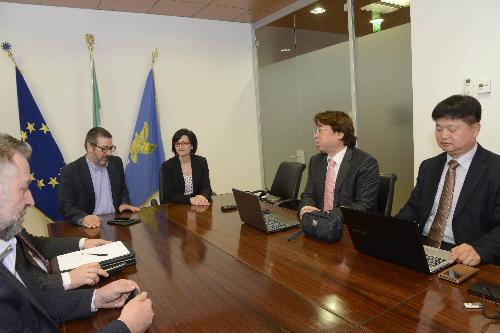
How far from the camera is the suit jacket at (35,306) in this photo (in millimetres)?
1021

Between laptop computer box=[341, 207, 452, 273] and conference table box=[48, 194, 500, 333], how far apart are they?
4 centimetres

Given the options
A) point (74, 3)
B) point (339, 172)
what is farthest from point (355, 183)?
point (74, 3)

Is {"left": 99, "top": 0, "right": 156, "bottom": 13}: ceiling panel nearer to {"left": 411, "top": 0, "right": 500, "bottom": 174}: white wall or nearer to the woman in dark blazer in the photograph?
the woman in dark blazer

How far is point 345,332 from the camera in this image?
1041 millimetres

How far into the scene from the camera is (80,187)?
300 cm

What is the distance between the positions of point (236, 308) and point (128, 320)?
1.12 ft

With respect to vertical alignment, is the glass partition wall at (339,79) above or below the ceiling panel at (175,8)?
below

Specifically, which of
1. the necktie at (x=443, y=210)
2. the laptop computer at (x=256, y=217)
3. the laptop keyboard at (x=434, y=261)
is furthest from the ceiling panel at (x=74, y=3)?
the laptop keyboard at (x=434, y=261)

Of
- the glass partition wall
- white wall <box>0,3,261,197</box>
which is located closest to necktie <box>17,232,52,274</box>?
white wall <box>0,3,261,197</box>

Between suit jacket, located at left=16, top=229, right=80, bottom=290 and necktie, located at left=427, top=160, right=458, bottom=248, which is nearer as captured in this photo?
suit jacket, located at left=16, top=229, right=80, bottom=290

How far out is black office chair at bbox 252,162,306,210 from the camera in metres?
3.30

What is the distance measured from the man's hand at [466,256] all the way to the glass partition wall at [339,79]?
204cm

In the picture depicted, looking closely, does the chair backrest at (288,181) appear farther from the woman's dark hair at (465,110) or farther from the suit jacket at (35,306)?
the suit jacket at (35,306)

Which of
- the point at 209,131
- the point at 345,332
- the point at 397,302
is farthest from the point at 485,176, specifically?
the point at 209,131
